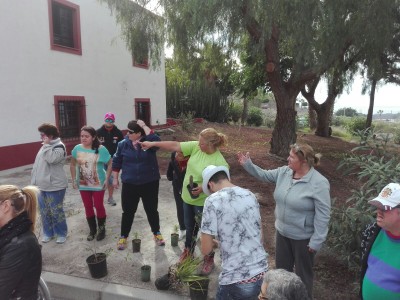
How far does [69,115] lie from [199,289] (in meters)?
9.69

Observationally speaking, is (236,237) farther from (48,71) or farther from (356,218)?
(48,71)

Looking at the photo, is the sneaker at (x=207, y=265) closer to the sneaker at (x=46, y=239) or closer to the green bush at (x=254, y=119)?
the sneaker at (x=46, y=239)

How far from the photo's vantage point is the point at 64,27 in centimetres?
1095

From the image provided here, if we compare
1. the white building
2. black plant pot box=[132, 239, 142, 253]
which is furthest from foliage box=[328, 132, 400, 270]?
the white building

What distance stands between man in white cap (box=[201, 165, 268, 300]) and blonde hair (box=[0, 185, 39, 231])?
120 cm

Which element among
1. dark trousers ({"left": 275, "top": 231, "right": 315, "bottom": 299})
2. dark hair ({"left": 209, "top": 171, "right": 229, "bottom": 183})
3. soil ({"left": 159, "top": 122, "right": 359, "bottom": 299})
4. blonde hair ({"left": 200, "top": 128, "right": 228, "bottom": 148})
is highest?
blonde hair ({"left": 200, "top": 128, "right": 228, "bottom": 148})

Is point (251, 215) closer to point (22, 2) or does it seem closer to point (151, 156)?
point (151, 156)

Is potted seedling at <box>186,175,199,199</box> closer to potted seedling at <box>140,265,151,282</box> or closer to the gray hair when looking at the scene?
potted seedling at <box>140,265,151,282</box>

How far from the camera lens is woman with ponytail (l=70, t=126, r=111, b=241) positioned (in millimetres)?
4387

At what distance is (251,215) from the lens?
2221 mm

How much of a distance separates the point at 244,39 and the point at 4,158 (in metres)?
7.17

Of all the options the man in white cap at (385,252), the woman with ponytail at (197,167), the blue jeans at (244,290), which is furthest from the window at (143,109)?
the man in white cap at (385,252)

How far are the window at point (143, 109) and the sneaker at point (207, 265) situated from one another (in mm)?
12262

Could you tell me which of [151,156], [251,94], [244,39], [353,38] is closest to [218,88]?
[251,94]
